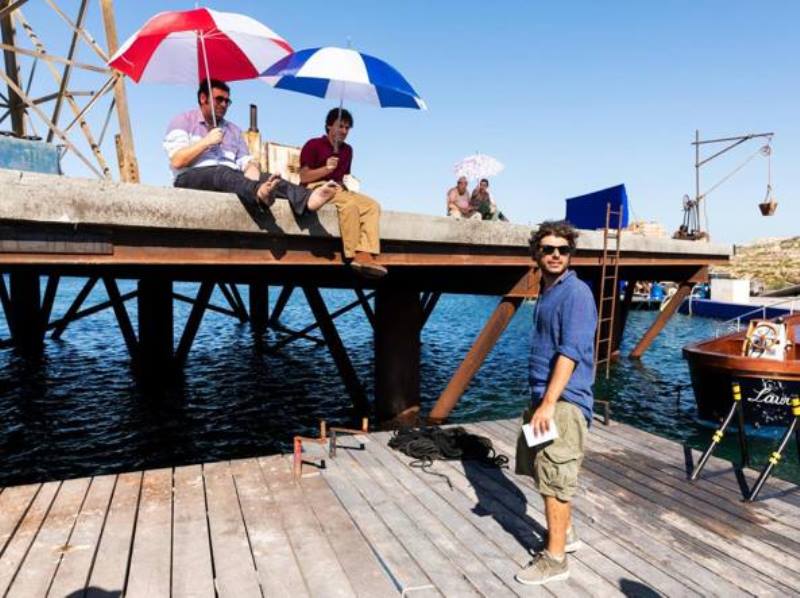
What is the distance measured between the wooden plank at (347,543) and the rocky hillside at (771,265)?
5627 centimetres

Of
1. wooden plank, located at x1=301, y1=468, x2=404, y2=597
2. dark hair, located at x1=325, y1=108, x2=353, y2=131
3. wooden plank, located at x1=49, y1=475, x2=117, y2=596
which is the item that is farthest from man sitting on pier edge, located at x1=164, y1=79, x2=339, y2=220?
wooden plank, located at x1=49, y1=475, x2=117, y2=596

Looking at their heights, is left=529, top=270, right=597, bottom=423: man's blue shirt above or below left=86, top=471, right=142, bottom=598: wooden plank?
above

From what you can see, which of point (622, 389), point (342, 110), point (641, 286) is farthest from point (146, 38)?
point (641, 286)

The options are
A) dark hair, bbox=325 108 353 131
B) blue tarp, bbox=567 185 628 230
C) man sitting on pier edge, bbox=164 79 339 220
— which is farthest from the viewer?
blue tarp, bbox=567 185 628 230

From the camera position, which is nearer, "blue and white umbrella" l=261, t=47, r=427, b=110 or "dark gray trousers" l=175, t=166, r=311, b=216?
"dark gray trousers" l=175, t=166, r=311, b=216

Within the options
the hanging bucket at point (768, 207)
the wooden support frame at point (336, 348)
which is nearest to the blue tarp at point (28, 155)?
the wooden support frame at point (336, 348)

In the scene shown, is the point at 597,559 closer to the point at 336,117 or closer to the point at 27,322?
the point at 336,117

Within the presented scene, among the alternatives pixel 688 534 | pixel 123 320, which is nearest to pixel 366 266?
pixel 688 534

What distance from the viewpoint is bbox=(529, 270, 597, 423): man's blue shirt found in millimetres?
3637

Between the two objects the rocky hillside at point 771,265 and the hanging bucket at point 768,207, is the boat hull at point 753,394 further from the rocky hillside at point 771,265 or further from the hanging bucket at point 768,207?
the rocky hillside at point 771,265

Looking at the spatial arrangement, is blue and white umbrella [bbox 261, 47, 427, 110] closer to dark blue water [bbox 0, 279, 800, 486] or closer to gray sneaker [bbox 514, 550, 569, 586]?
gray sneaker [bbox 514, 550, 569, 586]

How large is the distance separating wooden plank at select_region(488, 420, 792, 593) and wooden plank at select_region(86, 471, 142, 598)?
4.26m

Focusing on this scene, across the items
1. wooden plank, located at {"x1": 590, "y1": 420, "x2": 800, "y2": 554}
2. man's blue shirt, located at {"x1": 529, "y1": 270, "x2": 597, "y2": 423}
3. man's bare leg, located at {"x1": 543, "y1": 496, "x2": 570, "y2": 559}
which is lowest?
wooden plank, located at {"x1": 590, "y1": 420, "x2": 800, "y2": 554}

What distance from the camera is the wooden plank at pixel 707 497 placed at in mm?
4719
